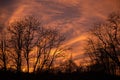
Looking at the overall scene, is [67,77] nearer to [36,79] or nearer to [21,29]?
[36,79]

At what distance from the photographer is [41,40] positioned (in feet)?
134

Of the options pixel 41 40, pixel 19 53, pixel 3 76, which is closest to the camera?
pixel 3 76

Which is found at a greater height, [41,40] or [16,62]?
[41,40]

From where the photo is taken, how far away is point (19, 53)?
3850cm

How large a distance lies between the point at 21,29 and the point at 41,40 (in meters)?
4.41

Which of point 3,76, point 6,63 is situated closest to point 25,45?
point 6,63

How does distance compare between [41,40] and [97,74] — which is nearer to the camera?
[97,74]

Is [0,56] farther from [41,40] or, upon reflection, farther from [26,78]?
[26,78]

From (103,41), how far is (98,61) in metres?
10.3

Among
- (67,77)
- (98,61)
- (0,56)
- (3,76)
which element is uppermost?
(3,76)

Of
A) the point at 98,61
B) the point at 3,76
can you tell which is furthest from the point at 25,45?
the point at 98,61

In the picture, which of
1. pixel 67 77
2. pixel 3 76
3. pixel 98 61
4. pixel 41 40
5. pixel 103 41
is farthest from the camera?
pixel 98 61

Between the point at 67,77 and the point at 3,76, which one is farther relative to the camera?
the point at 67,77

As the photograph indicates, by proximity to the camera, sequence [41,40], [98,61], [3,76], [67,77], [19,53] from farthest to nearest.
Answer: [98,61] < [41,40] < [19,53] < [67,77] < [3,76]
